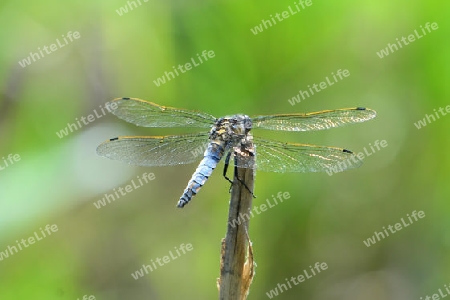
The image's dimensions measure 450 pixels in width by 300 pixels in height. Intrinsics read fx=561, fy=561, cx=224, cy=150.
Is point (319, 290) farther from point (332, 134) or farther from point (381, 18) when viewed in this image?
point (381, 18)

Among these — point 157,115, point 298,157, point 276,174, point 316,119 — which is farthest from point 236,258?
point 276,174

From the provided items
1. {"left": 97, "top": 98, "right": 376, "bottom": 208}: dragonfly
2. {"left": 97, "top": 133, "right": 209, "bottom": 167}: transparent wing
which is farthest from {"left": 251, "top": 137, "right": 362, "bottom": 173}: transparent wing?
{"left": 97, "top": 133, "right": 209, "bottom": 167}: transparent wing

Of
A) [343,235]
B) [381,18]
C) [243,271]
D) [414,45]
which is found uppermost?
[381,18]

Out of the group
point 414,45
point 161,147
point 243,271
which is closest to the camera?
point 243,271

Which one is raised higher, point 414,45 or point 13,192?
point 13,192

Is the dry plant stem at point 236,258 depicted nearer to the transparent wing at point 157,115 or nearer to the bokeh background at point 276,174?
the transparent wing at point 157,115

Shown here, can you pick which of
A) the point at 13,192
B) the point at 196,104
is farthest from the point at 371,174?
the point at 13,192
